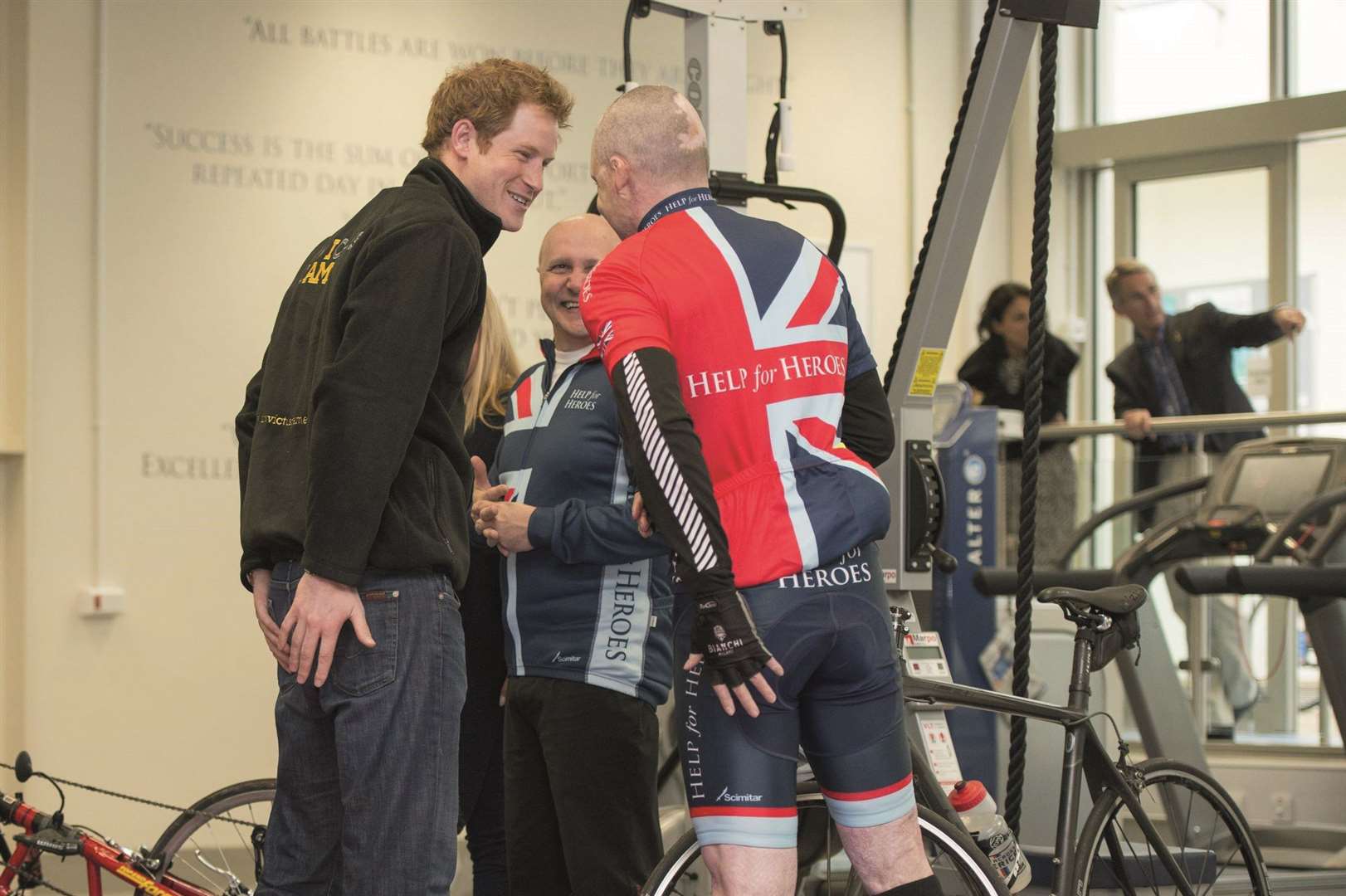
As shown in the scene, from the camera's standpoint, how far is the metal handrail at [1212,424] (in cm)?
505

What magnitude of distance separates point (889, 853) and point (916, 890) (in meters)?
0.06

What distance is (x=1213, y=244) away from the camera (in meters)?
7.70

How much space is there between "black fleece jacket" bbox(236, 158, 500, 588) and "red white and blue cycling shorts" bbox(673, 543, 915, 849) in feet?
1.23

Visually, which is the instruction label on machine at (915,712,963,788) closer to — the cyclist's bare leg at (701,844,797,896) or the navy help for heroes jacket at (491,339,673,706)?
the navy help for heroes jacket at (491,339,673,706)

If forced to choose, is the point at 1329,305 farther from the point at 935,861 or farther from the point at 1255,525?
the point at 935,861

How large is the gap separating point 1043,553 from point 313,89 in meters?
3.05

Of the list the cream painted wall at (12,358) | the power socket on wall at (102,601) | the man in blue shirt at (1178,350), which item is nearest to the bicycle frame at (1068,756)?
the power socket on wall at (102,601)

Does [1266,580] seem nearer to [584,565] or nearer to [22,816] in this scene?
[584,565]

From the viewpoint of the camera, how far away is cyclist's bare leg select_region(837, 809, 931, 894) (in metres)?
2.00

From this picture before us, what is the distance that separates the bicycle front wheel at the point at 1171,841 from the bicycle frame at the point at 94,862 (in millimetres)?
1628

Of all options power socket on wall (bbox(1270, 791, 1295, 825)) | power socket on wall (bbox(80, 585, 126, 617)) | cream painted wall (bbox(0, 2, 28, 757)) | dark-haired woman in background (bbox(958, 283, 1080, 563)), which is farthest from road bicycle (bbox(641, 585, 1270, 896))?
cream painted wall (bbox(0, 2, 28, 757))

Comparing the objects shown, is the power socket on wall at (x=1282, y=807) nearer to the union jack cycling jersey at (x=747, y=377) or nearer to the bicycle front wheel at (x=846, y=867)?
the bicycle front wheel at (x=846, y=867)

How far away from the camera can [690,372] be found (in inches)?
75.9

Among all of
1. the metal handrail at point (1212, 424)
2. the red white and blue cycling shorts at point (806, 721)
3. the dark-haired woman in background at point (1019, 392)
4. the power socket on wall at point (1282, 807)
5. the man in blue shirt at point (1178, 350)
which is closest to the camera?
the red white and blue cycling shorts at point (806, 721)
